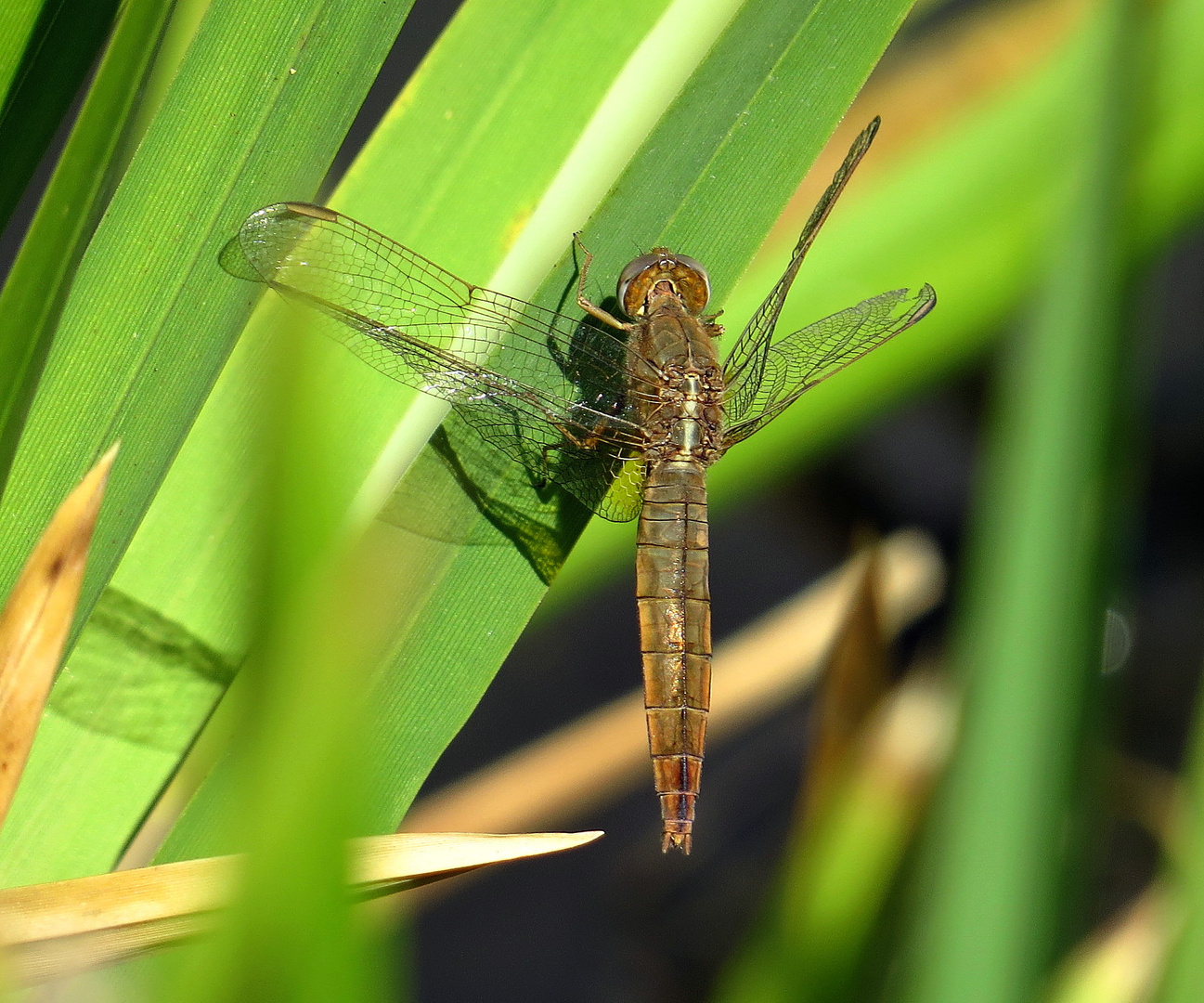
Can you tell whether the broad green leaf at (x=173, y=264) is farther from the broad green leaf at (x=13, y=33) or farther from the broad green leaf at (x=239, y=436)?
the broad green leaf at (x=13, y=33)

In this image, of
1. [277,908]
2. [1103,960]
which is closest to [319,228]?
[277,908]

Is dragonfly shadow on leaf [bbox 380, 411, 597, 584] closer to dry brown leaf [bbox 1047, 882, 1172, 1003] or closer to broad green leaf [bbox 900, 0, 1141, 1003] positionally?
broad green leaf [bbox 900, 0, 1141, 1003]

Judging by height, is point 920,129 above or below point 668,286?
above

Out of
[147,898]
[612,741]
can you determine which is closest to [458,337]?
[147,898]

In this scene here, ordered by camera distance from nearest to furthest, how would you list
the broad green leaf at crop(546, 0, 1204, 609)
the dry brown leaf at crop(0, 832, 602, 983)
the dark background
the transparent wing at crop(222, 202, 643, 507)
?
the dry brown leaf at crop(0, 832, 602, 983) < the transparent wing at crop(222, 202, 643, 507) < the broad green leaf at crop(546, 0, 1204, 609) < the dark background

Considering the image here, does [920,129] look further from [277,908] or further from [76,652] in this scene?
[277,908]

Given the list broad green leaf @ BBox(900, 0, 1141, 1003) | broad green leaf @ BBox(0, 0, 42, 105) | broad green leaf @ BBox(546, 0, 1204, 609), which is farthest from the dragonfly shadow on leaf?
broad green leaf @ BBox(900, 0, 1141, 1003)

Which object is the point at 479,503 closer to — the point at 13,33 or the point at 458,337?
the point at 458,337
